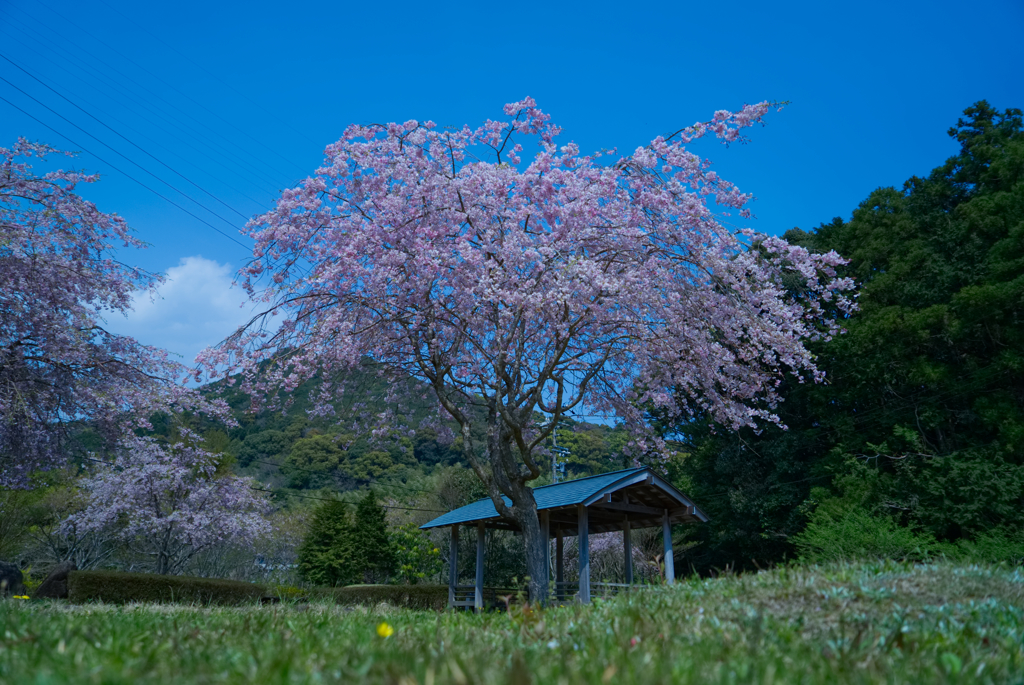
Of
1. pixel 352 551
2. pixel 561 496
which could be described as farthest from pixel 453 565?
pixel 352 551

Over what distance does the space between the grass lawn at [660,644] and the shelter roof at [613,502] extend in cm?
925

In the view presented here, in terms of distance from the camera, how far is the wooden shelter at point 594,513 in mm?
13686

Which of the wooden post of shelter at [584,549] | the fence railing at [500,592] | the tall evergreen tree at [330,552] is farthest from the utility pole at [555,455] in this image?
the tall evergreen tree at [330,552]

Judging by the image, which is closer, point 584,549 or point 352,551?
point 584,549

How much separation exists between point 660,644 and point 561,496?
1204cm

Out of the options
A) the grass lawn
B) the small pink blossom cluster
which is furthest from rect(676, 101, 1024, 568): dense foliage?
the small pink blossom cluster

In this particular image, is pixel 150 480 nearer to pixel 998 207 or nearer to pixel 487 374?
pixel 487 374

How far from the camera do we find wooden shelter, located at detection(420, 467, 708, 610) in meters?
13.7

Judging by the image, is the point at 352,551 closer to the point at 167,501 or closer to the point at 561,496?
the point at 167,501

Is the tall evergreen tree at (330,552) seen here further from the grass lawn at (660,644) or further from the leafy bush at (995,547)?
the grass lawn at (660,644)

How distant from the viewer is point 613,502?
47.9 feet

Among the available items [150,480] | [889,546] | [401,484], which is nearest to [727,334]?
[889,546]

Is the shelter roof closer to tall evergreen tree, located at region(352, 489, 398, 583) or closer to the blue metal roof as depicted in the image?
the blue metal roof

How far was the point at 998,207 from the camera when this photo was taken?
1848cm
